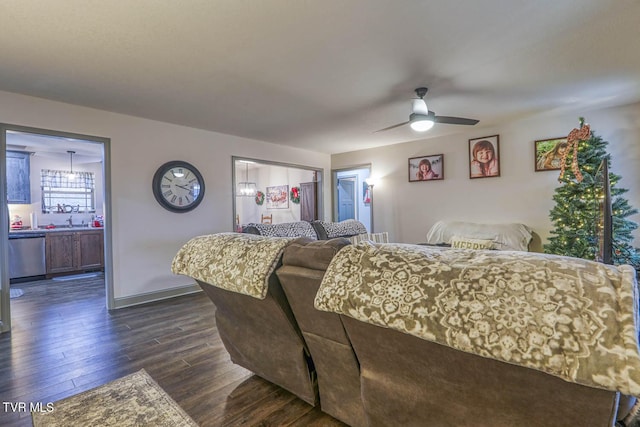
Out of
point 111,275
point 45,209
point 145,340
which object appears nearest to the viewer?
point 145,340

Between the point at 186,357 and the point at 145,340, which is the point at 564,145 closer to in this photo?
the point at 186,357

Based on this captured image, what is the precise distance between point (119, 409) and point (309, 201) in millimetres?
5763

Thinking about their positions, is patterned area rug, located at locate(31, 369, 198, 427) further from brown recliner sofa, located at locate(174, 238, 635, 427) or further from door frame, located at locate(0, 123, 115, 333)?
door frame, located at locate(0, 123, 115, 333)

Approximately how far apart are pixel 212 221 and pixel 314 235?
5.55 feet

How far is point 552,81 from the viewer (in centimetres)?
291

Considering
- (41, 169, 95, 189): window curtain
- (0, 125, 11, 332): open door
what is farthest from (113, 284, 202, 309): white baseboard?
(41, 169, 95, 189): window curtain

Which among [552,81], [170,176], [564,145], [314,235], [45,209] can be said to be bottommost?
[314,235]

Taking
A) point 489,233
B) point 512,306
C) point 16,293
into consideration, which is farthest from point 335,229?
point 16,293

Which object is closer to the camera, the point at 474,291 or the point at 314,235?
the point at 474,291

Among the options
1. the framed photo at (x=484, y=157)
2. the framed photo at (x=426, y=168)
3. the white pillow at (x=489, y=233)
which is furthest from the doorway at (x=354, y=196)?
the framed photo at (x=484, y=157)

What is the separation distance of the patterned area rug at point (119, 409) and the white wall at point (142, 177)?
211 cm

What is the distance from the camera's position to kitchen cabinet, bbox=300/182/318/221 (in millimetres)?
6910

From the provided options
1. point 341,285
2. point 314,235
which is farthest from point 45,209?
point 341,285

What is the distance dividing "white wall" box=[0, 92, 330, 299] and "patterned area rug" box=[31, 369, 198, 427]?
2.11 m
